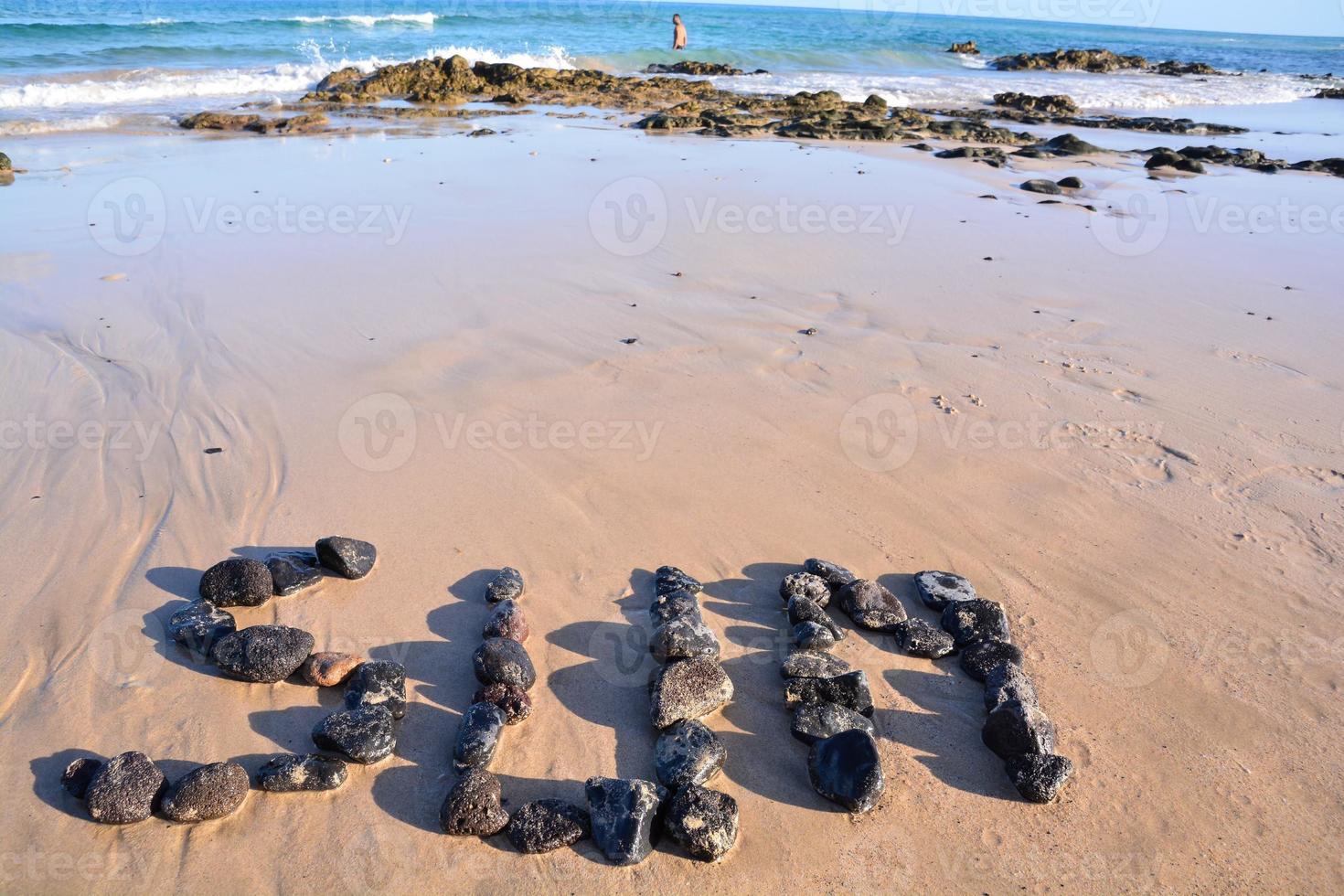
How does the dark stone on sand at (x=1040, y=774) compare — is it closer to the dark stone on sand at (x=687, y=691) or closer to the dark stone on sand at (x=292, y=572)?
the dark stone on sand at (x=687, y=691)

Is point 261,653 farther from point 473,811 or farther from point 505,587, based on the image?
point 473,811

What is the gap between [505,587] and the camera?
10.7ft

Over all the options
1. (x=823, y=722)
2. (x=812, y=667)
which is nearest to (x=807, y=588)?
(x=812, y=667)

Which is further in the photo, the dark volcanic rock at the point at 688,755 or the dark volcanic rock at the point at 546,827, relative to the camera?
the dark volcanic rock at the point at 688,755

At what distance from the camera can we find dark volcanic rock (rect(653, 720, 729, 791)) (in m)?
2.47

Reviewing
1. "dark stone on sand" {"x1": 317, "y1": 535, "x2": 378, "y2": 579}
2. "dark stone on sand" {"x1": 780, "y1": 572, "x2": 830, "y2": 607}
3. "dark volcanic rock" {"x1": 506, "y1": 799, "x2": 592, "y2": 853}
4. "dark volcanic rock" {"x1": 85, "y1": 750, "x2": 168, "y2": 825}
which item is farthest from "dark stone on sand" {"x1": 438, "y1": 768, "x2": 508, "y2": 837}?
"dark stone on sand" {"x1": 780, "y1": 572, "x2": 830, "y2": 607}

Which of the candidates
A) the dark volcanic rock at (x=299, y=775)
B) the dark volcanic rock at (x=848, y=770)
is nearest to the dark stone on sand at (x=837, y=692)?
the dark volcanic rock at (x=848, y=770)

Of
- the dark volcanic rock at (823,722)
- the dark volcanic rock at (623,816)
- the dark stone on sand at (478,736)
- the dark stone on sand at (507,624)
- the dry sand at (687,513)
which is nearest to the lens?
the dark volcanic rock at (623,816)

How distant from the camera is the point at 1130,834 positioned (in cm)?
239

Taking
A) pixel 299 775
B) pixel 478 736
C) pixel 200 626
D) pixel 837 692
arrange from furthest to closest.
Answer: pixel 200 626, pixel 837 692, pixel 478 736, pixel 299 775

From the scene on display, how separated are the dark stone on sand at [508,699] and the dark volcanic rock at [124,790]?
940 millimetres

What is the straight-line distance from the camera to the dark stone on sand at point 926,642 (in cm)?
302

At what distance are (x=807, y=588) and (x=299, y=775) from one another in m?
1.88

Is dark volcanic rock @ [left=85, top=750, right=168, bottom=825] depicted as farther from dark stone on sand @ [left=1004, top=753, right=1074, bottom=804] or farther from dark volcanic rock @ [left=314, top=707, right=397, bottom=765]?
dark stone on sand @ [left=1004, top=753, right=1074, bottom=804]
